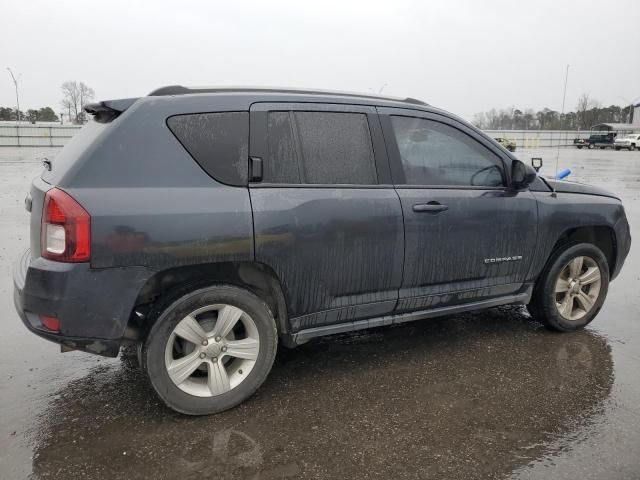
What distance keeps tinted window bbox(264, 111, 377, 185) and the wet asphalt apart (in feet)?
4.53

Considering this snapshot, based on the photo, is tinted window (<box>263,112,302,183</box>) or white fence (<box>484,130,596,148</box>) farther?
white fence (<box>484,130,596,148</box>)

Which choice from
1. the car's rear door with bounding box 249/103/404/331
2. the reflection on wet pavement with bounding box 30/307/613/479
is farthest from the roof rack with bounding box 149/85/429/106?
the reflection on wet pavement with bounding box 30/307/613/479

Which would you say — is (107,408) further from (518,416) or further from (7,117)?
(7,117)

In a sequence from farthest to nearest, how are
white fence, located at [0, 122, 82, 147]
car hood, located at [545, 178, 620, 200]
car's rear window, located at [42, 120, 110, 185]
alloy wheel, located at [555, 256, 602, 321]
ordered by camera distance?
white fence, located at [0, 122, 82, 147]
alloy wheel, located at [555, 256, 602, 321]
car hood, located at [545, 178, 620, 200]
car's rear window, located at [42, 120, 110, 185]

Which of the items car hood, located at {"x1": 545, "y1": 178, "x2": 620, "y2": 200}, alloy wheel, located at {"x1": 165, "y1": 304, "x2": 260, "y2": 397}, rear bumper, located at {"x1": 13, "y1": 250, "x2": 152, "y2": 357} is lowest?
alloy wheel, located at {"x1": 165, "y1": 304, "x2": 260, "y2": 397}

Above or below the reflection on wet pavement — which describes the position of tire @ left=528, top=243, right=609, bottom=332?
above

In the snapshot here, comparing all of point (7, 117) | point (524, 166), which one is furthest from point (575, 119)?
point (524, 166)

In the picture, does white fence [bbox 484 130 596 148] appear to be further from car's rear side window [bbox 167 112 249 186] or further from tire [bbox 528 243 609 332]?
car's rear side window [bbox 167 112 249 186]

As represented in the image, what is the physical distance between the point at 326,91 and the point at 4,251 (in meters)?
5.34

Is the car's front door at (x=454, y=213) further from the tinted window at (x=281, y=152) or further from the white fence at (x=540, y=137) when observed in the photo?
the white fence at (x=540, y=137)

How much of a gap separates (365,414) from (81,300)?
172 centimetres

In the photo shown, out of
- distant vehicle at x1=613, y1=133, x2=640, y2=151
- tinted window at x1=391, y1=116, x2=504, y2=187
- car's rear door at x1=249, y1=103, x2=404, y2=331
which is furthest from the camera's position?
distant vehicle at x1=613, y1=133, x2=640, y2=151

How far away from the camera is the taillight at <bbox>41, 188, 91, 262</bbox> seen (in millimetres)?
2602

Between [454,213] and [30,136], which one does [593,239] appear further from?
[30,136]
